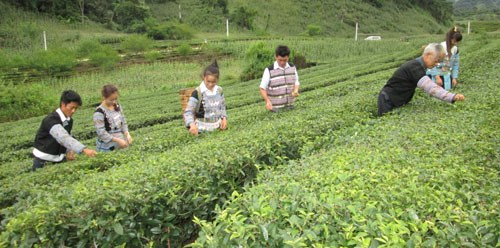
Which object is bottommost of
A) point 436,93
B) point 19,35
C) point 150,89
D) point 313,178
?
point 150,89

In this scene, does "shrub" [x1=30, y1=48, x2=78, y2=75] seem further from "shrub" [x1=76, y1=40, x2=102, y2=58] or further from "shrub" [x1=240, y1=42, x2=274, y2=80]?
"shrub" [x1=240, y1=42, x2=274, y2=80]

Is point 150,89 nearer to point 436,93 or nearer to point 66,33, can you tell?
point 66,33

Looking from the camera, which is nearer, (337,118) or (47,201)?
(47,201)

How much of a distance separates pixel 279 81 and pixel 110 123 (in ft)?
9.90

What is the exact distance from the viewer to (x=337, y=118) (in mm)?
6223

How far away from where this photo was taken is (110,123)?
236 inches

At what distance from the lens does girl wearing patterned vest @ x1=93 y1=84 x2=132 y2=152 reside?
5781mm

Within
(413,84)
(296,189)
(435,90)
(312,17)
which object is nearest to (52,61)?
(413,84)

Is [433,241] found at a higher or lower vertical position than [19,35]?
lower

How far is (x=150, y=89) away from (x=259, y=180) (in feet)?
77.8

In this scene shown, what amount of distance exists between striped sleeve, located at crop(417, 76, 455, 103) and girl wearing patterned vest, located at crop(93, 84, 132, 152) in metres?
4.60

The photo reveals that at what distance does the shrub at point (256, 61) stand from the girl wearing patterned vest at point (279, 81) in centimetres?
2190

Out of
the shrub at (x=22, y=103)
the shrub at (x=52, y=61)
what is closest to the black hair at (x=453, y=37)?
the shrub at (x=22, y=103)

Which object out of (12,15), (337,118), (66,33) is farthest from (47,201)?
(12,15)
